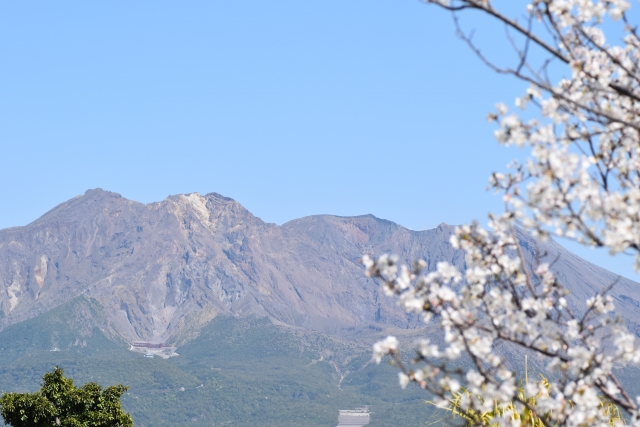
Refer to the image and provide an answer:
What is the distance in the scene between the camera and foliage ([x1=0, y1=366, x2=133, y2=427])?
2077 cm

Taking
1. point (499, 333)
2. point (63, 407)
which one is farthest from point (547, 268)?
point (63, 407)

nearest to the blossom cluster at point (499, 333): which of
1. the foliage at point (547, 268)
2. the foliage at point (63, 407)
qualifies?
the foliage at point (547, 268)

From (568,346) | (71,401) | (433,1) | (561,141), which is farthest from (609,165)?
(71,401)

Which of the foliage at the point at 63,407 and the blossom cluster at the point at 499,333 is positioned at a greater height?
the blossom cluster at the point at 499,333

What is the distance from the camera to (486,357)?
221 inches

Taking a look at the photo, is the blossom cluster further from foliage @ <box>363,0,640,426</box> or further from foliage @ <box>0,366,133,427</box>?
foliage @ <box>0,366,133,427</box>

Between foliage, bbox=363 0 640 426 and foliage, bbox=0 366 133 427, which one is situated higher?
foliage, bbox=363 0 640 426

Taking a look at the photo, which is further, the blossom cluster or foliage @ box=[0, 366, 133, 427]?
foliage @ box=[0, 366, 133, 427]

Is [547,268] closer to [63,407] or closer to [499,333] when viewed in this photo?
[499,333]

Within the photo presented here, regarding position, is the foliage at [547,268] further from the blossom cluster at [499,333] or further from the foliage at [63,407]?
the foliage at [63,407]

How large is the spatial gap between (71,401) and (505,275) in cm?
1760

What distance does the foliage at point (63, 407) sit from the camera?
2077cm

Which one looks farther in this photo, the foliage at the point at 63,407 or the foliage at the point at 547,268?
the foliage at the point at 63,407

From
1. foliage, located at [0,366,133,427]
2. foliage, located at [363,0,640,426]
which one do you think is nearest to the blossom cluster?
foliage, located at [363,0,640,426]
